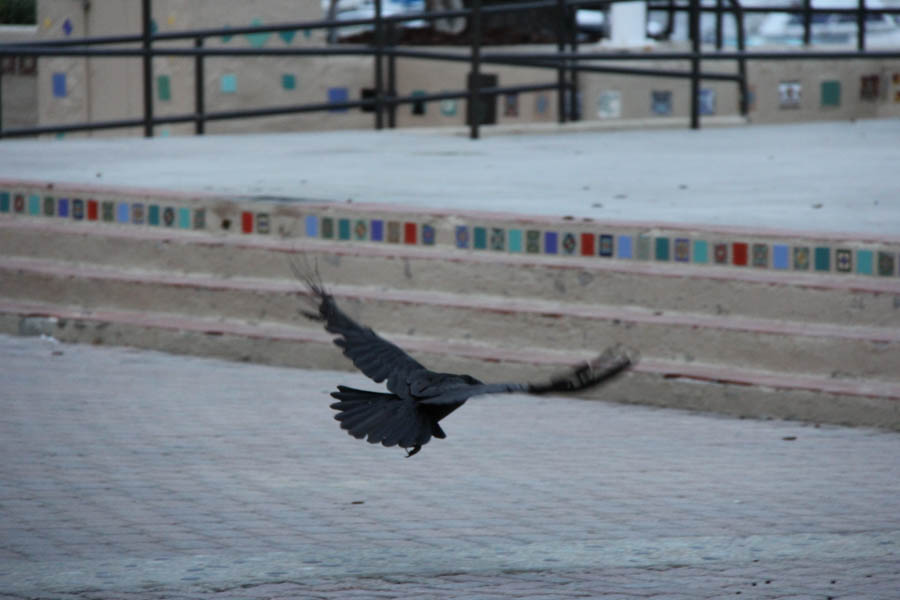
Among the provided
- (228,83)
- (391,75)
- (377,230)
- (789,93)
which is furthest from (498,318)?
(789,93)

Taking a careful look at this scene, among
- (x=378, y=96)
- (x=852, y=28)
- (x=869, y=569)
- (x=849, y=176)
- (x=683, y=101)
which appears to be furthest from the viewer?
(x=852, y=28)

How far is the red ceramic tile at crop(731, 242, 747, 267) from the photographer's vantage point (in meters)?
7.15

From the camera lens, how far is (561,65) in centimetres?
1290

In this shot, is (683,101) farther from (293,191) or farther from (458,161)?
(293,191)

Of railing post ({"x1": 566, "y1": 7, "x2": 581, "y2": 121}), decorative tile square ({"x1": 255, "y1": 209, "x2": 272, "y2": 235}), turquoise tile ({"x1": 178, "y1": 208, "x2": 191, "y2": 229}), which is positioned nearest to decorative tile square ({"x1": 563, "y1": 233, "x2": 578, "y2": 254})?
decorative tile square ({"x1": 255, "y1": 209, "x2": 272, "y2": 235})

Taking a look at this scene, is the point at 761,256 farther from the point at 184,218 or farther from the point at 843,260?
the point at 184,218

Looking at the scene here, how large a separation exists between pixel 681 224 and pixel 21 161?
513 centimetres

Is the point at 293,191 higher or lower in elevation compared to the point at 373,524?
higher

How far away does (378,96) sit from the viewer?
1309 cm

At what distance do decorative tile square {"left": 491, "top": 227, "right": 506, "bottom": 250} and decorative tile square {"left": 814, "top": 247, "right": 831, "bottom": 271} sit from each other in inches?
61.0

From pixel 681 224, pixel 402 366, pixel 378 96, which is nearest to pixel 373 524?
pixel 402 366

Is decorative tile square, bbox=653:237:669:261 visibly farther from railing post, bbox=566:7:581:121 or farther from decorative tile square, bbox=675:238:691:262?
railing post, bbox=566:7:581:121

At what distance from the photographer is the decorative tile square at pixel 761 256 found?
7102 millimetres

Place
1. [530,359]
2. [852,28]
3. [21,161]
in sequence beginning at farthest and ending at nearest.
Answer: [852,28] < [21,161] < [530,359]
